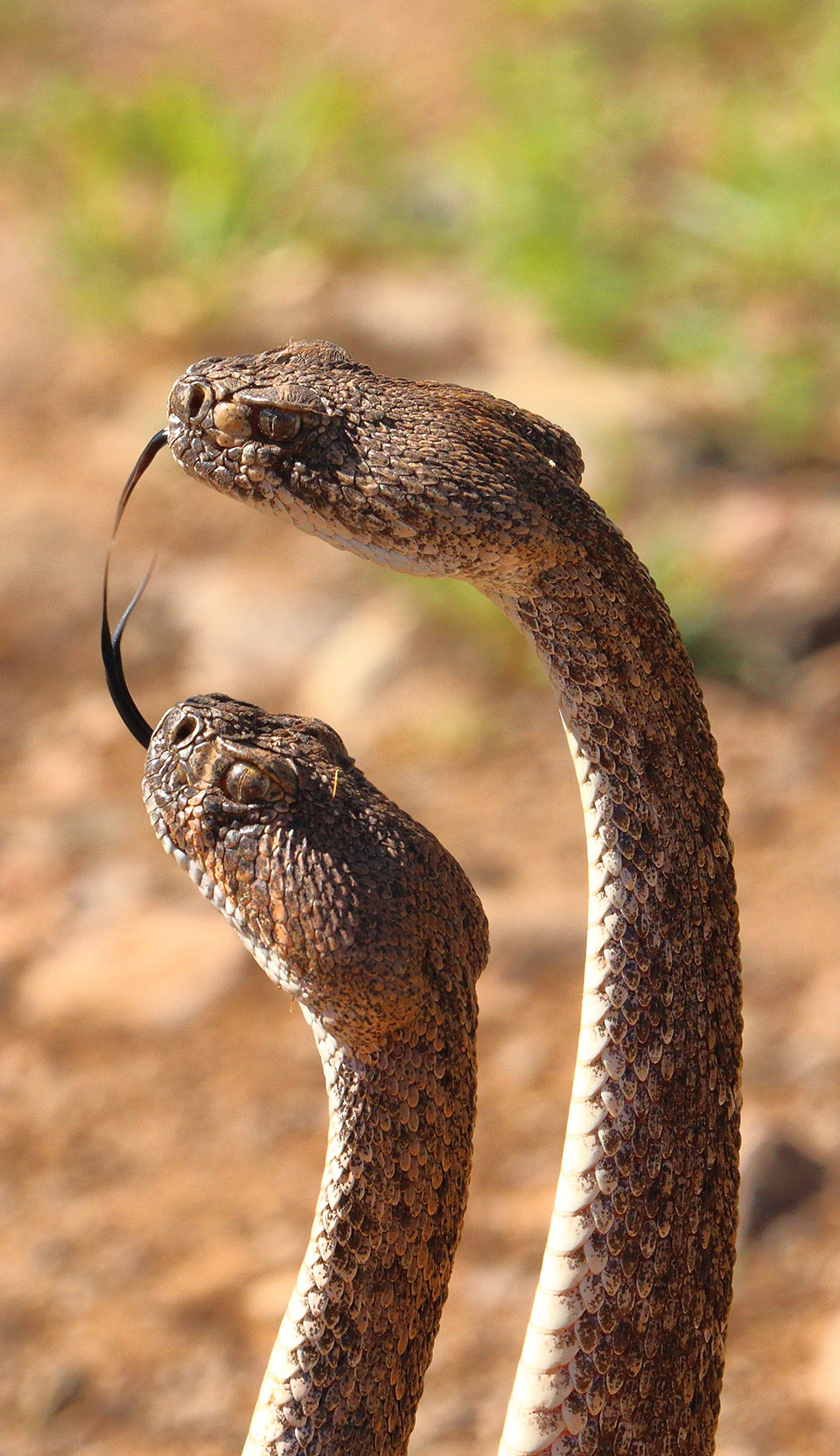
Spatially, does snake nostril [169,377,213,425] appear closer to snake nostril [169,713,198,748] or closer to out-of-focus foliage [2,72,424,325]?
snake nostril [169,713,198,748]

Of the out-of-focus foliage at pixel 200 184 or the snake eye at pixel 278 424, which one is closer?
the snake eye at pixel 278 424

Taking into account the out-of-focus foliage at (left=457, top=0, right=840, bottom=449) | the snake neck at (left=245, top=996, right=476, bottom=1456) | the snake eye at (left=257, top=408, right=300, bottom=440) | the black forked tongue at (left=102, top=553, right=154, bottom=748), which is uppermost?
the out-of-focus foliage at (left=457, top=0, right=840, bottom=449)

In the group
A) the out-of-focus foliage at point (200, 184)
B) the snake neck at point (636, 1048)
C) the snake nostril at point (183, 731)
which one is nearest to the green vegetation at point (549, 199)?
the out-of-focus foliage at point (200, 184)

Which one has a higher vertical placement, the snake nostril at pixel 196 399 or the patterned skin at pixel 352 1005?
the snake nostril at pixel 196 399

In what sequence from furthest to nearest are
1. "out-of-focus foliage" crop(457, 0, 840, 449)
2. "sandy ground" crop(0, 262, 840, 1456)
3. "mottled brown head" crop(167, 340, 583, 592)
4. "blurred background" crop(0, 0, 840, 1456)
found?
"out-of-focus foliage" crop(457, 0, 840, 449)
"blurred background" crop(0, 0, 840, 1456)
"sandy ground" crop(0, 262, 840, 1456)
"mottled brown head" crop(167, 340, 583, 592)

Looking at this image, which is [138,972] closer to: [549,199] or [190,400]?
[190,400]

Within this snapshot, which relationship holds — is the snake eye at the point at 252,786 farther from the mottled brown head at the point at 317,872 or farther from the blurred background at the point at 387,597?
the blurred background at the point at 387,597

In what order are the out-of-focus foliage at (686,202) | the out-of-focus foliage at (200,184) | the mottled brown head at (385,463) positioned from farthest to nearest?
the out-of-focus foliage at (200,184) < the out-of-focus foliage at (686,202) < the mottled brown head at (385,463)

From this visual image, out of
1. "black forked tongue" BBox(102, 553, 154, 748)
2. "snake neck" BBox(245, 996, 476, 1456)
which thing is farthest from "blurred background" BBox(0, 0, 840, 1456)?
"black forked tongue" BBox(102, 553, 154, 748)
